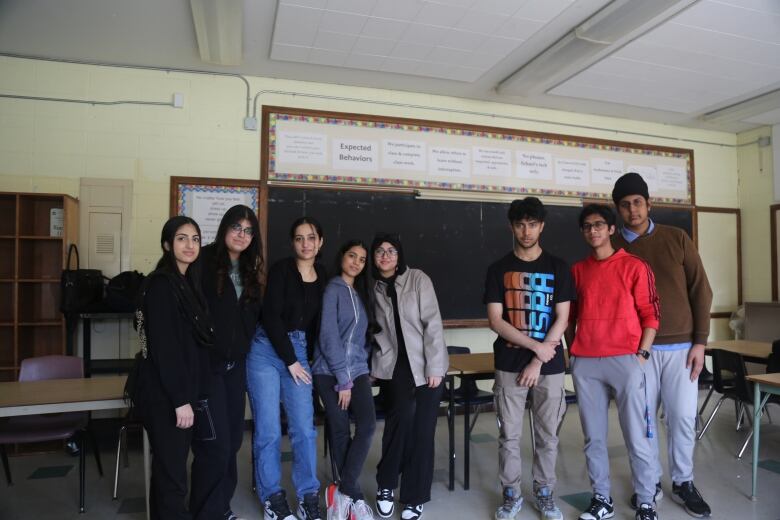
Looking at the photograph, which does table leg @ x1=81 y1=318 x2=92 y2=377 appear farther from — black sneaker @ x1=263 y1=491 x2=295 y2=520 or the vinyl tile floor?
black sneaker @ x1=263 y1=491 x2=295 y2=520

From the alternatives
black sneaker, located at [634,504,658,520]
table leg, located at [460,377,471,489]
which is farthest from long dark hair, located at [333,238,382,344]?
black sneaker, located at [634,504,658,520]

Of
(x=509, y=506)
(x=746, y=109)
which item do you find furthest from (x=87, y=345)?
(x=746, y=109)

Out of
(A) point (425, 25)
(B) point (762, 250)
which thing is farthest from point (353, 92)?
(B) point (762, 250)

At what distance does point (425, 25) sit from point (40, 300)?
3403 mm

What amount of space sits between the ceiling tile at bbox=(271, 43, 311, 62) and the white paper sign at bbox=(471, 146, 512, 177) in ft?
5.72

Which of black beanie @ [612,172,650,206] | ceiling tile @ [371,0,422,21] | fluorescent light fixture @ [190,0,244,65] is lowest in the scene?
black beanie @ [612,172,650,206]

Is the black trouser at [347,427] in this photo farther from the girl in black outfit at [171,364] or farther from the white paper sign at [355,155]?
the white paper sign at [355,155]

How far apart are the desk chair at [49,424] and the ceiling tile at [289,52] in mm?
2460

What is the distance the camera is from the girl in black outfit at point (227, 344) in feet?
7.10

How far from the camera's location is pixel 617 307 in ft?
7.74

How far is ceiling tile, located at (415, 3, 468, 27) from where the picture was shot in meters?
3.13

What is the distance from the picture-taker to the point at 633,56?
3.79 metres

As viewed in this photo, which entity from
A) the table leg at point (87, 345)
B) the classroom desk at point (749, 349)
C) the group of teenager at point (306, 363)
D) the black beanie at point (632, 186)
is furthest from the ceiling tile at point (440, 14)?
the table leg at point (87, 345)

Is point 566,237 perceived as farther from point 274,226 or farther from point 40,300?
point 40,300
